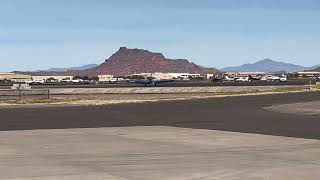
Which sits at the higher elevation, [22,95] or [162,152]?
[162,152]

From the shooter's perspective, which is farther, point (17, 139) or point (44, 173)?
point (17, 139)

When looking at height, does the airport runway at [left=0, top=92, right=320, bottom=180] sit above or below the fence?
above

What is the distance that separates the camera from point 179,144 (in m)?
16.3

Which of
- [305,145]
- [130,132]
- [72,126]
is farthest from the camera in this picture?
[72,126]

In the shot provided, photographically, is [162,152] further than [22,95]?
No

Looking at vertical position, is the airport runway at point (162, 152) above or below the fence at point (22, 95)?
above

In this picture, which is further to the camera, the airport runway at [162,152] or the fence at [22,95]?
the fence at [22,95]

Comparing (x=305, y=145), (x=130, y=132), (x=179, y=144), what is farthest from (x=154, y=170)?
(x=130, y=132)

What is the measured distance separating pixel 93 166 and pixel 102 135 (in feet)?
24.4

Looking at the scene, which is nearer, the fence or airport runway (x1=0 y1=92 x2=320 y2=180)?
airport runway (x1=0 y1=92 x2=320 y2=180)

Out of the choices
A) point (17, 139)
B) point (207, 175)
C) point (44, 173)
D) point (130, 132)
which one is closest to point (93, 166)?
point (44, 173)

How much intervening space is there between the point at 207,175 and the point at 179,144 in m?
5.60

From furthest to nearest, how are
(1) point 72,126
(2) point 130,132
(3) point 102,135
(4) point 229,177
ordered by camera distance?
1. (1) point 72,126
2. (2) point 130,132
3. (3) point 102,135
4. (4) point 229,177

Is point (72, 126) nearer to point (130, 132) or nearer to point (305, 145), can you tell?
point (130, 132)
